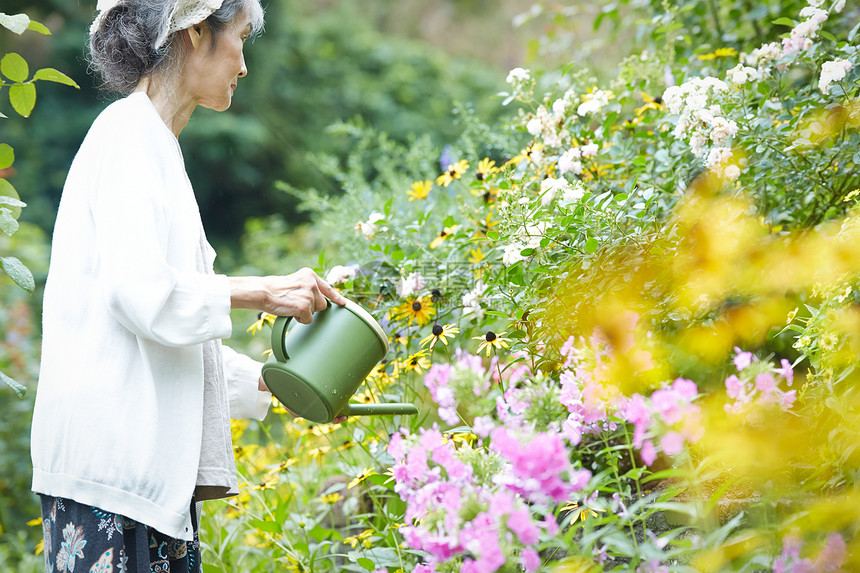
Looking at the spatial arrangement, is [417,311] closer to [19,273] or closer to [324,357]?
[324,357]

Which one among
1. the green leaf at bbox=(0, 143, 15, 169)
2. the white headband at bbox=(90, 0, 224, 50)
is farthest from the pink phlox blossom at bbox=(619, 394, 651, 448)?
the green leaf at bbox=(0, 143, 15, 169)

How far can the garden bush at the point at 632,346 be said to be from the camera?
0.85 meters

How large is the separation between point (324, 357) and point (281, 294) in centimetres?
14

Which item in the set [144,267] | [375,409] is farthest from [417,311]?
[144,267]

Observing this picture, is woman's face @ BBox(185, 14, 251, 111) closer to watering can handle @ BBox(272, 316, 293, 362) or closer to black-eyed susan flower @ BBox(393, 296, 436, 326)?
watering can handle @ BBox(272, 316, 293, 362)

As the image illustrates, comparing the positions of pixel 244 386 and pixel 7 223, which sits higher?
pixel 7 223

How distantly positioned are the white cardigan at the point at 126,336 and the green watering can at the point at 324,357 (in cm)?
14

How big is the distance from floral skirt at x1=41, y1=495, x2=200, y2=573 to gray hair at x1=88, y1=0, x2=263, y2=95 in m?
0.71

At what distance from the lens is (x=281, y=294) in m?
1.16

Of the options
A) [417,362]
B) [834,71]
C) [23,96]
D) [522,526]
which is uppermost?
[834,71]

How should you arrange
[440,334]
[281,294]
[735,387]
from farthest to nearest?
[440,334] < [281,294] < [735,387]

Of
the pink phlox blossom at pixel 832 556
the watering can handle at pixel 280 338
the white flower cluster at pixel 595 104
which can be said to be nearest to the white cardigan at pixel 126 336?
the watering can handle at pixel 280 338

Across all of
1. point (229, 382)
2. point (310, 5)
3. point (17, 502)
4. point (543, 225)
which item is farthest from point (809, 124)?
point (310, 5)

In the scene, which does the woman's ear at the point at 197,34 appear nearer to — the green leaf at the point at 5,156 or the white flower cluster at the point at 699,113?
the green leaf at the point at 5,156
